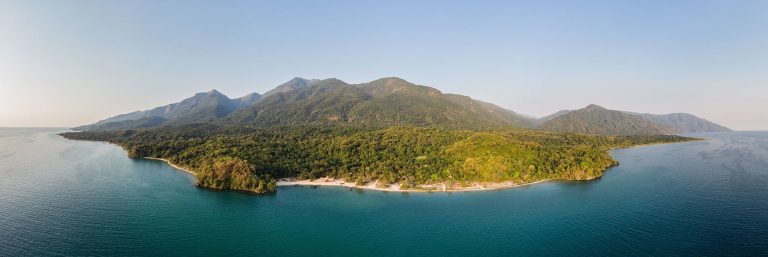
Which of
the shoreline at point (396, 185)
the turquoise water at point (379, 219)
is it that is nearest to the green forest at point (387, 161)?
the shoreline at point (396, 185)

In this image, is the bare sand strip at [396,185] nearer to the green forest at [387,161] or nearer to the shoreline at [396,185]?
the shoreline at [396,185]

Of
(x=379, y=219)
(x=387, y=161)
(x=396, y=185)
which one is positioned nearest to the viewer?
(x=379, y=219)

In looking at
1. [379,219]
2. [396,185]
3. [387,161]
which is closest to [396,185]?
[396,185]

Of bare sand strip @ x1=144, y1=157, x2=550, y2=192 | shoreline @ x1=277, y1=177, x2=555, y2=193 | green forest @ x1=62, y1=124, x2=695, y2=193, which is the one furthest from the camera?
green forest @ x1=62, y1=124, x2=695, y2=193

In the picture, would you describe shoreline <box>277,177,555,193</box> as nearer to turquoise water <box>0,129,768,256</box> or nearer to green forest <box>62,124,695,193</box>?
green forest <box>62,124,695,193</box>

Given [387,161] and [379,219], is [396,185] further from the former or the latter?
[379,219]

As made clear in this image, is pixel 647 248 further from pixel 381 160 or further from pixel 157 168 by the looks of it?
pixel 157 168

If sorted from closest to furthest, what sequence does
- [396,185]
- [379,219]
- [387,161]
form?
[379,219], [396,185], [387,161]

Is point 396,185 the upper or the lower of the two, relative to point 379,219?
upper

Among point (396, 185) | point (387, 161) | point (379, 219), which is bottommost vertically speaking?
point (379, 219)

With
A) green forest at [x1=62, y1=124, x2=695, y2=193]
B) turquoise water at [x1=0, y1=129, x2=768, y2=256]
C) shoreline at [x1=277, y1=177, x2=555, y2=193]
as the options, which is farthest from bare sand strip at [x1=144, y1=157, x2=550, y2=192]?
turquoise water at [x1=0, y1=129, x2=768, y2=256]

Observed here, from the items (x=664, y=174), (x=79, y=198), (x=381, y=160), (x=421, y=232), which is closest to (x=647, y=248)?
(x=421, y=232)
